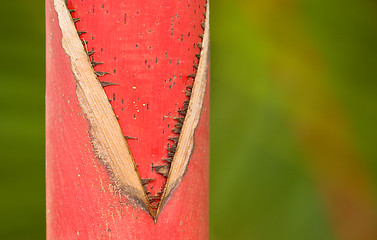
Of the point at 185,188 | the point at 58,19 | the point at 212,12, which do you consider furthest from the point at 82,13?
the point at 212,12

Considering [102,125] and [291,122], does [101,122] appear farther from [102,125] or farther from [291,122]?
[291,122]

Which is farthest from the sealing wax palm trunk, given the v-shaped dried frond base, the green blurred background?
the green blurred background

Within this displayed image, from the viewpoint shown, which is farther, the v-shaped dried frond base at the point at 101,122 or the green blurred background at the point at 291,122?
the green blurred background at the point at 291,122

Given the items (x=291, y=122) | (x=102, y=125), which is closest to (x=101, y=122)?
(x=102, y=125)

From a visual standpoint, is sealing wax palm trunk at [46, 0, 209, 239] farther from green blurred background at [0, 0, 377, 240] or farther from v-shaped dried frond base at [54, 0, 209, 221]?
green blurred background at [0, 0, 377, 240]

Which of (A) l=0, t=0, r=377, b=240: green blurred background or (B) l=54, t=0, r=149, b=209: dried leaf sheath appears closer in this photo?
(B) l=54, t=0, r=149, b=209: dried leaf sheath

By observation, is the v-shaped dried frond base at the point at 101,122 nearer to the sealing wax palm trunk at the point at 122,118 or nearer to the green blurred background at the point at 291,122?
the sealing wax palm trunk at the point at 122,118

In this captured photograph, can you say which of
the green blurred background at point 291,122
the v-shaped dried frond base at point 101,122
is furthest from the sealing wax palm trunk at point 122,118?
the green blurred background at point 291,122

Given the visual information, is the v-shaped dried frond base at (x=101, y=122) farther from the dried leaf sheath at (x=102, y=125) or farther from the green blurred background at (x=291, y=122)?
the green blurred background at (x=291, y=122)
